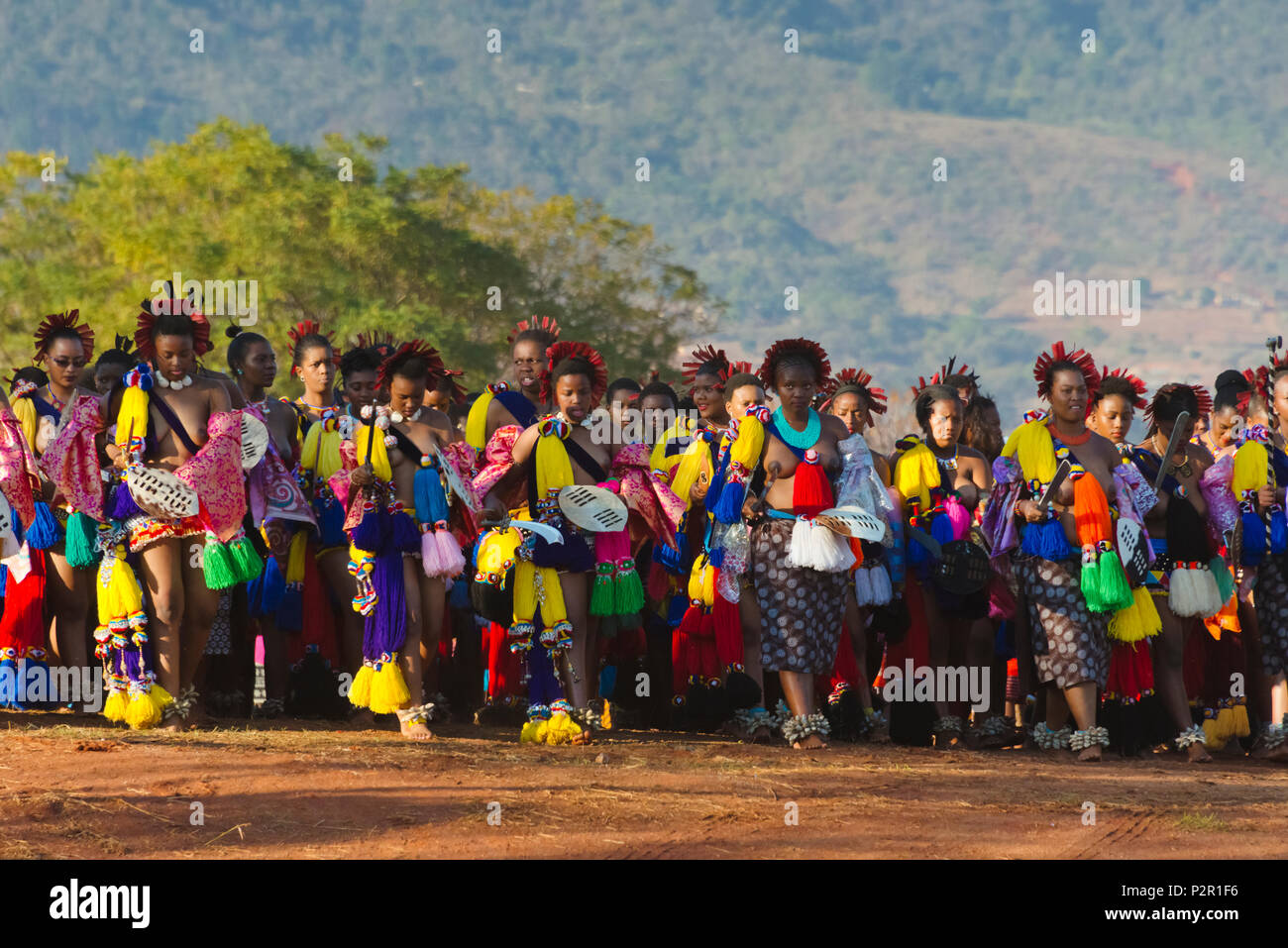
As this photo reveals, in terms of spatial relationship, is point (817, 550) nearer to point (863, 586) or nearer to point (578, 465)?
point (863, 586)

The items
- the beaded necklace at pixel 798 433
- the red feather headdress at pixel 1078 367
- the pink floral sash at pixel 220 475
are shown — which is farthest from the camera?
the red feather headdress at pixel 1078 367

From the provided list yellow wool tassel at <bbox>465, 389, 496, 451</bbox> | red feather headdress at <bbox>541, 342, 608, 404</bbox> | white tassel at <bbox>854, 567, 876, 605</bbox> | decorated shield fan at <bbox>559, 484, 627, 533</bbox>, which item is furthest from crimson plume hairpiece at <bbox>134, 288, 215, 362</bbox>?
white tassel at <bbox>854, 567, 876, 605</bbox>

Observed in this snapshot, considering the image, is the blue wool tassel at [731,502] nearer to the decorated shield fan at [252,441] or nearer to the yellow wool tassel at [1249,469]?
the decorated shield fan at [252,441]

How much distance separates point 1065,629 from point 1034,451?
98 cm

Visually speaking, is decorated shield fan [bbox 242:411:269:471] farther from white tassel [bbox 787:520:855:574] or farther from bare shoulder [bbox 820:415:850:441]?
Answer: bare shoulder [bbox 820:415:850:441]

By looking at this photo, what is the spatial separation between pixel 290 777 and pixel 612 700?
3.66 metres

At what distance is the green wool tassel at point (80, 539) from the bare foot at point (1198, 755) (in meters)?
6.03

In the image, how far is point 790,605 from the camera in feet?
32.7

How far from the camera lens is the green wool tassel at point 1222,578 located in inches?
415

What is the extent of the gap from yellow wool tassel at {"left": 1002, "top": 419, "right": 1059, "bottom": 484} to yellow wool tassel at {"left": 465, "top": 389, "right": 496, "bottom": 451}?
2948mm

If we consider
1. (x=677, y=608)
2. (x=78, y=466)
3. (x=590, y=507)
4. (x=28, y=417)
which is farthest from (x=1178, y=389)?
(x=28, y=417)

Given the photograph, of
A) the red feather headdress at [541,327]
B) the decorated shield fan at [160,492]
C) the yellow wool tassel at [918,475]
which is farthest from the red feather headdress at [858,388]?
the decorated shield fan at [160,492]

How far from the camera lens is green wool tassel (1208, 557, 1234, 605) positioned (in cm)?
1054

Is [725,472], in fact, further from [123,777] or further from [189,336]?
[123,777]
